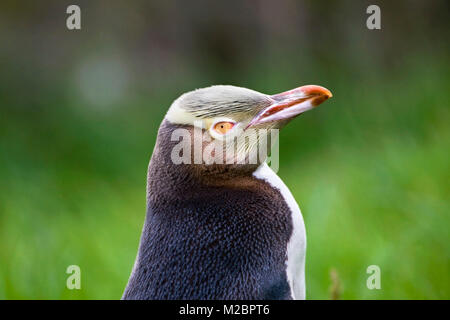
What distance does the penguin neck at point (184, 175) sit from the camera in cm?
140

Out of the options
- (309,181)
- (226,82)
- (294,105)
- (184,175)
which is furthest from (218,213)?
(226,82)

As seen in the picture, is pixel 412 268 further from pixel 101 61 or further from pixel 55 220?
pixel 101 61

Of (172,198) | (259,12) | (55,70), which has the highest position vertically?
(259,12)

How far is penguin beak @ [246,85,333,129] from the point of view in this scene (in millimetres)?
1389

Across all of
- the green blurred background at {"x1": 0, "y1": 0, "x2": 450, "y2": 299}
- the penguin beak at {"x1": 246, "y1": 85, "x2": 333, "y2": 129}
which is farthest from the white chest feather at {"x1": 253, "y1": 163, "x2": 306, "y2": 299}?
the green blurred background at {"x1": 0, "y1": 0, "x2": 450, "y2": 299}

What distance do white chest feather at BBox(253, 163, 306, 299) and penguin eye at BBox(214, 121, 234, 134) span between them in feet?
0.40

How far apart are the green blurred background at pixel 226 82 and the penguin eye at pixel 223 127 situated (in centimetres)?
108

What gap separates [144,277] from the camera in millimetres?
1378

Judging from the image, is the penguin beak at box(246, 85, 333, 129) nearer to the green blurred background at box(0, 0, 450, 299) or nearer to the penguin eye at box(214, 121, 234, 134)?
the penguin eye at box(214, 121, 234, 134)

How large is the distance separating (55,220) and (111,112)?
1268mm

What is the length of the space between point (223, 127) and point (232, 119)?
25 mm

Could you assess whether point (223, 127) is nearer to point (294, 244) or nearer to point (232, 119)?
point (232, 119)
